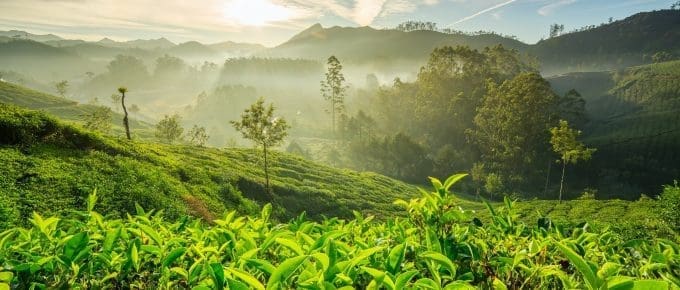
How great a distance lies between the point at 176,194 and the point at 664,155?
320ft

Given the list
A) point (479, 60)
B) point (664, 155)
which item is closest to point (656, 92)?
point (664, 155)

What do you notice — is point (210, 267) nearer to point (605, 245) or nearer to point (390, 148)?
point (605, 245)

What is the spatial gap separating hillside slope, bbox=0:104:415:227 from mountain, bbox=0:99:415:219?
4cm

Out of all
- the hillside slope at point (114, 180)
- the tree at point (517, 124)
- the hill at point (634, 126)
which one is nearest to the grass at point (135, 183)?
the hillside slope at point (114, 180)

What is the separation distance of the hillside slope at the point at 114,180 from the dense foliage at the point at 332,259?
14133 millimetres

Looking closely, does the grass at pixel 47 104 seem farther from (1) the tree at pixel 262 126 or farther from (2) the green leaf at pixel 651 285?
(2) the green leaf at pixel 651 285

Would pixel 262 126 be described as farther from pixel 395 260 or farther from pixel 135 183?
pixel 395 260

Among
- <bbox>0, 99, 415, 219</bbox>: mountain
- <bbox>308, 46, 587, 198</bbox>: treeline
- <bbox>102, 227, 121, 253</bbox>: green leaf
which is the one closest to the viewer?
<bbox>102, 227, 121, 253</bbox>: green leaf

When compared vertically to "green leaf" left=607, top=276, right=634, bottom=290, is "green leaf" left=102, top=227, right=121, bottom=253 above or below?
below

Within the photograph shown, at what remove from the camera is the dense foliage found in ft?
5.21

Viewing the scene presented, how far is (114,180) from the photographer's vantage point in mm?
19297

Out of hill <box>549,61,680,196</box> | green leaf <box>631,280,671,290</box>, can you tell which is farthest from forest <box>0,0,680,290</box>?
hill <box>549,61,680,196</box>

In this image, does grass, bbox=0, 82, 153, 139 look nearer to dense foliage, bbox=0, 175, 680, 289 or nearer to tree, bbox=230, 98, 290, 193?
tree, bbox=230, 98, 290, 193

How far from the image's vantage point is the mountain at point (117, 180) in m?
16.0
